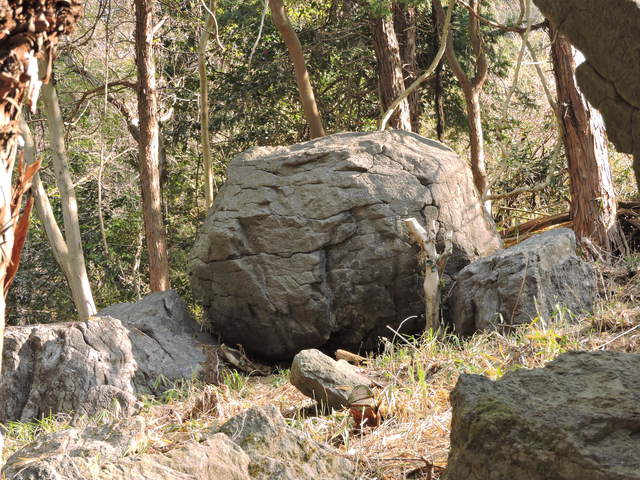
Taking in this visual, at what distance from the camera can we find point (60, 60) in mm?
11609

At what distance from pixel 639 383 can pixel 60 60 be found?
1107cm

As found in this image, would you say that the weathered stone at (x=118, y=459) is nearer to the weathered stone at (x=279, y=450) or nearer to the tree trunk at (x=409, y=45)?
the weathered stone at (x=279, y=450)

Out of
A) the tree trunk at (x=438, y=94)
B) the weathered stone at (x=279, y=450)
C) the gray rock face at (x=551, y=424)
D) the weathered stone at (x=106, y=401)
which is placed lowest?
the weathered stone at (x=106, y=401)

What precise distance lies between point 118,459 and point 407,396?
174 cm

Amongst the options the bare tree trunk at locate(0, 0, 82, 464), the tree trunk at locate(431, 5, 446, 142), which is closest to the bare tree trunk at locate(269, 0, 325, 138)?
the tree trunk at locate(431, 5, 446, 142)

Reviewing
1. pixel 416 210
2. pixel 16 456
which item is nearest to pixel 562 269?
pixel 416 210

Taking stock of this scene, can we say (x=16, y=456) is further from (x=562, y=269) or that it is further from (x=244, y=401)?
(x=562, y=269)

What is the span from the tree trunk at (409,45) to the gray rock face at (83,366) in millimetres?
5719

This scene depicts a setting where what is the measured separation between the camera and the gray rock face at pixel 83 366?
5.21 meters

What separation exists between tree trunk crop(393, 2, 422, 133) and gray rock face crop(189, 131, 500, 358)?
404 centimetres

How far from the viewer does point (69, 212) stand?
872 centimetres

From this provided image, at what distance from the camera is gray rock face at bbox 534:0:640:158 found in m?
1.78

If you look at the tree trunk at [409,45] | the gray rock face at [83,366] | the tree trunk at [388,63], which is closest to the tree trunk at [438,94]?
the tree trunk at [409,45]

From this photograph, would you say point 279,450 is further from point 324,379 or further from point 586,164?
point 586,164
